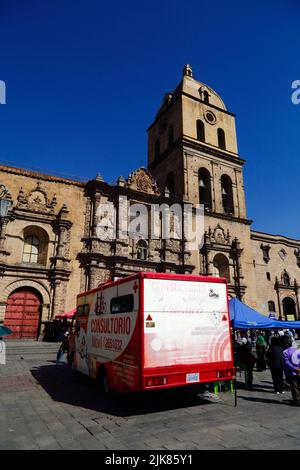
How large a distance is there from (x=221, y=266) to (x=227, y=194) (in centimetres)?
852

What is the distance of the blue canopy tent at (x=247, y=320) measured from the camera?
12.6m

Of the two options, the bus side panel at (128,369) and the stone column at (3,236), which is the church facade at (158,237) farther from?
the bus side panel at (128,369)

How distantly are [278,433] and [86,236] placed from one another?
20877 millimetres

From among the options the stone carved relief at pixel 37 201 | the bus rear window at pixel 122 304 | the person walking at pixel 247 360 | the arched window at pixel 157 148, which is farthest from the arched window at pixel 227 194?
the bus rear window at pixel 122 304

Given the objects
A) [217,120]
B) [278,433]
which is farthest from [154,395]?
[217,120]

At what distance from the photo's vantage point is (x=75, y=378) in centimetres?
1132

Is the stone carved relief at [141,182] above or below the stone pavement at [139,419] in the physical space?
above

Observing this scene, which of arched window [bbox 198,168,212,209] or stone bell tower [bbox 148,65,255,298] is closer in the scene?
stone bell tower [bbox 148,65,255,298]

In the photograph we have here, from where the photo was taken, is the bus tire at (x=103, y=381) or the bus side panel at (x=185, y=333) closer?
the bus side panel at (x=185, y=333)

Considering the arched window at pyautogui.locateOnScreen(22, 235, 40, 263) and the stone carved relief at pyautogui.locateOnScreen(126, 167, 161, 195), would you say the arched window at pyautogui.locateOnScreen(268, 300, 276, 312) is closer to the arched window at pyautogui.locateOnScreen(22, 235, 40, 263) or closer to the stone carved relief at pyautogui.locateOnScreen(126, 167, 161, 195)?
the stone carved relief at pyautogui.locateOnScreen(126, 167, 161, 195)

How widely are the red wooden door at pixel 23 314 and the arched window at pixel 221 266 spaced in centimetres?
1777

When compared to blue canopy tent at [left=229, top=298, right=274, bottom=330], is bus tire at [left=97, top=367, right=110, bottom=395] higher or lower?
lower

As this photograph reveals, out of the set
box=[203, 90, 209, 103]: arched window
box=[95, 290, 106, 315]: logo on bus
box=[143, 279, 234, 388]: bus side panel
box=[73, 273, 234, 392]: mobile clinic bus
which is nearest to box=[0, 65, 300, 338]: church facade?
box=[203, 90, 209, 103]: arched window

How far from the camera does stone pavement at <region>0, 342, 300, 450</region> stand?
514cm
